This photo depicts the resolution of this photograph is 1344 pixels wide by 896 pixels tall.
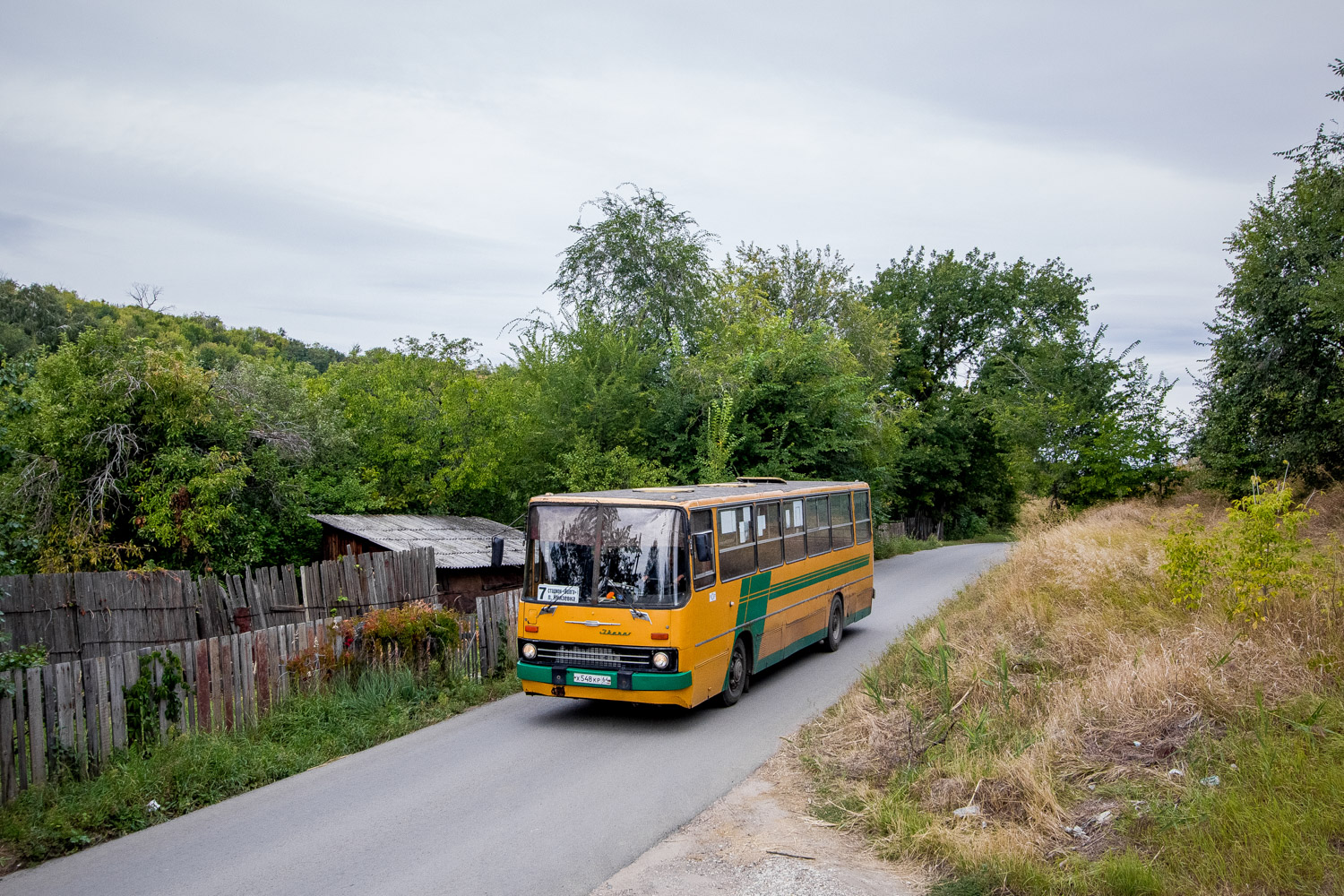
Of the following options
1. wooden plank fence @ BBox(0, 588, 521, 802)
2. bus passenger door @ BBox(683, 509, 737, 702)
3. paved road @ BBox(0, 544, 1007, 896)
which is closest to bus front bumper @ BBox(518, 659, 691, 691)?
bus passenger door @ BBox(683, 509, 737, 702)

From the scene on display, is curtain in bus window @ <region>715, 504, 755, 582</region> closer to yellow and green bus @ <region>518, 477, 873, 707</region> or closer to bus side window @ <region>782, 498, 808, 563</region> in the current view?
yellow and green bus @ <region>518, 477, 873, 707</region>

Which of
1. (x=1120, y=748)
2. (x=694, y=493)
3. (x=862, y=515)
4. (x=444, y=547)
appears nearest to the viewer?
(x=1120, y=748)

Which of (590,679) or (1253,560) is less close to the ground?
(1253,560)

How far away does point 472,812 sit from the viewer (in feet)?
24.0

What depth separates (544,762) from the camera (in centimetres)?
870

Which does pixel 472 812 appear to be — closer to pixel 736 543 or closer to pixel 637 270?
pixel 736 543

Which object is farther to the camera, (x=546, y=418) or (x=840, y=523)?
(x=546, y=418)

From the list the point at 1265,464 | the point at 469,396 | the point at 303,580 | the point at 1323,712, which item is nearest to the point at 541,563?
the point at 303,580

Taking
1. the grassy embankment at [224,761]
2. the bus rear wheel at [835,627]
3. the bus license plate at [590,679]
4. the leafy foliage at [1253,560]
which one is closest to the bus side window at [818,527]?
the bus rear wheel at [835,627]

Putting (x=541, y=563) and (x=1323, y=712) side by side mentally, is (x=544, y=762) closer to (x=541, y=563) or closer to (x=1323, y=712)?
(x=541, y=563)

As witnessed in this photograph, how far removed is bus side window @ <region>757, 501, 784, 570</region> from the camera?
12242 mm

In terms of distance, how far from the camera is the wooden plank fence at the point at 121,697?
292 inches

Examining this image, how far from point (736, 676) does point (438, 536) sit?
36.2ft

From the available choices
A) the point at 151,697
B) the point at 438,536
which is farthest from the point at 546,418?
the point at 151,697
